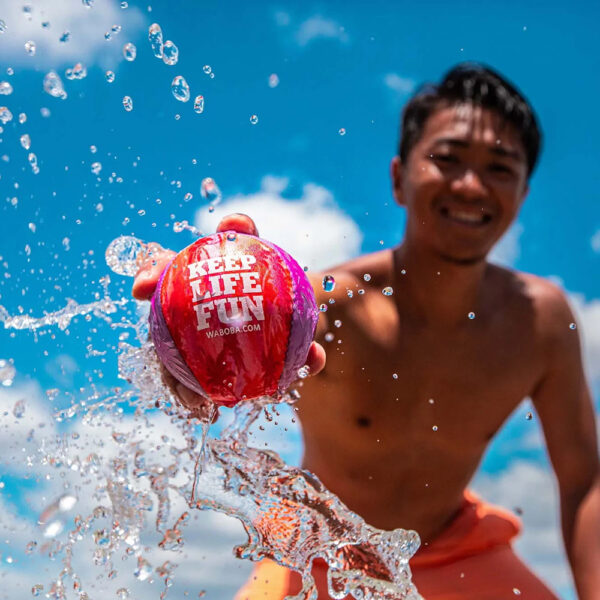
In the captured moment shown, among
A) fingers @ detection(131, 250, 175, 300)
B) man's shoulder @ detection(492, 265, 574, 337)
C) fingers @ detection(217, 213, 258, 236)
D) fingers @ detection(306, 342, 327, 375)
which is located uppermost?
man's shoulder @ detection(492, 265, 574, 337)

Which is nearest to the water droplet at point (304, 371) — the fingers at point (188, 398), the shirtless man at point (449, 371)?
the fingers at point (188, 398)

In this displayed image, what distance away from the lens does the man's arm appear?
285cm

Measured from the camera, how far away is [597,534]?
278 cm

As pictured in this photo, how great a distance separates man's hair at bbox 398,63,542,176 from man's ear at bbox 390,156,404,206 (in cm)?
4

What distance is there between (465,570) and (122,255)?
74.6 inches

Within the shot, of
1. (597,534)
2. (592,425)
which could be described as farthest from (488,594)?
(592,425)

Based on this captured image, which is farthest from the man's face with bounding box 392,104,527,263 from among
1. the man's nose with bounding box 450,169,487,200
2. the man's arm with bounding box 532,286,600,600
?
the man's arm with bounding box 532,286,600,600

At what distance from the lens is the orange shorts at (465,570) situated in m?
2.86

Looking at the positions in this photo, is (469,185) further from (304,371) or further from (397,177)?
(304,371)

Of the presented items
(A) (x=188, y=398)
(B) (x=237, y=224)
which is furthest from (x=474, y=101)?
(A) (x=188, y=398)

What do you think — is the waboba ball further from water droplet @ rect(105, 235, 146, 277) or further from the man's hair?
the man's hair

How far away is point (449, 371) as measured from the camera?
3061 mm

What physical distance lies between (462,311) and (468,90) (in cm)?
93

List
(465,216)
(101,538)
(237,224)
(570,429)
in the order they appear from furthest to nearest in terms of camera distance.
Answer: (570,429), (465,216), (101,538), (237,224)
